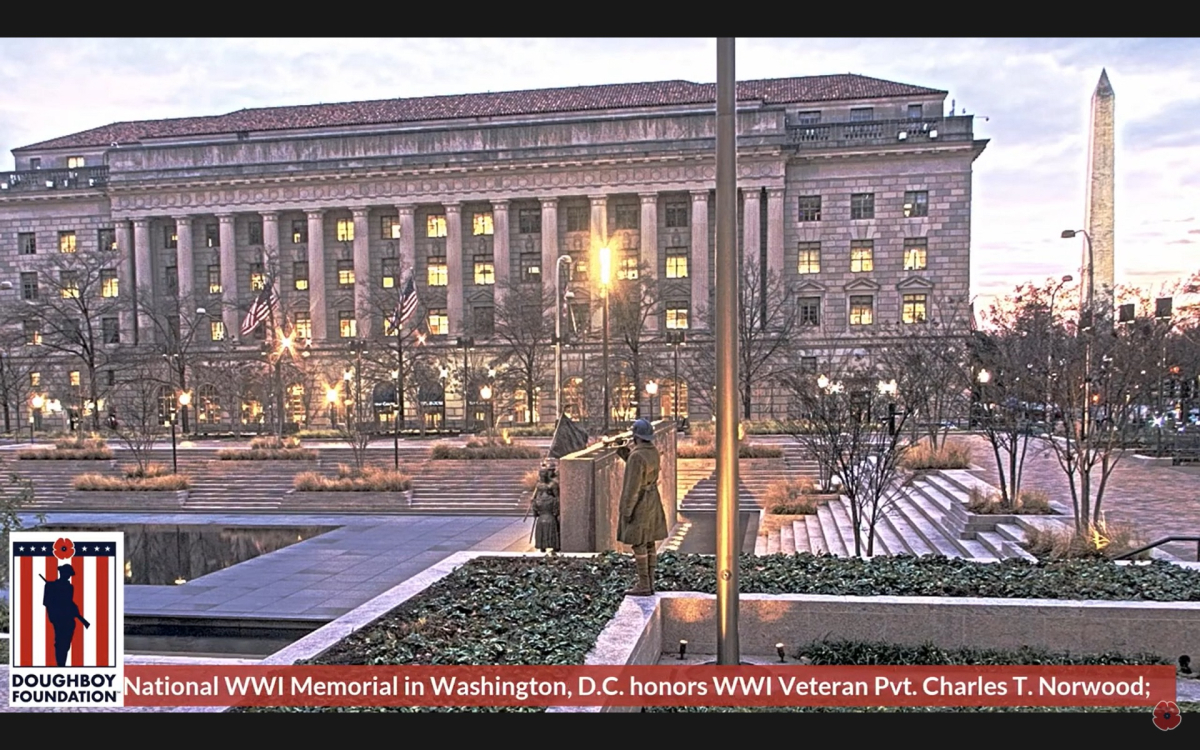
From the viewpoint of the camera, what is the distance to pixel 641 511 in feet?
29.1

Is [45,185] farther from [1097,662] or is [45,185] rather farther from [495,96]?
[1097,662]

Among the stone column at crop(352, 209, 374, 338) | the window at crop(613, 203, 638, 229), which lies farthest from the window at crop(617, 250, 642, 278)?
the stone column at crop(352, 209, 374, 338)

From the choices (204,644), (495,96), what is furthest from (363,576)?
(495,96)

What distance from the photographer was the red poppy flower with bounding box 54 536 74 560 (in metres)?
6.38

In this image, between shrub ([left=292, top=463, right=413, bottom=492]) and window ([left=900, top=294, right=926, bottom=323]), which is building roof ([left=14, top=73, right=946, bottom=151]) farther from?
shrub ([left=292, top=463, right=413, bottom=492])

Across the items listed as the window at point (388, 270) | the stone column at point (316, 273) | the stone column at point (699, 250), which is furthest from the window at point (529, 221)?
the stone column at point (316, 273)

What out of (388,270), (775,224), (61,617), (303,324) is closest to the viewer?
(61,617)

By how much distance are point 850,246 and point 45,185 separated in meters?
62.7

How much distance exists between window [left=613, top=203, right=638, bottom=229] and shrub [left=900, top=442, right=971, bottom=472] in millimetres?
36869

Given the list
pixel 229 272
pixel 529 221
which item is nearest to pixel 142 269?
pixel 229 272

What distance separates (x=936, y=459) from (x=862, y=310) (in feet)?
108

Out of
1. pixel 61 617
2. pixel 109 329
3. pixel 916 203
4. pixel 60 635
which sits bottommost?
pixel 60 635

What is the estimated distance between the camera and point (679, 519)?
2298 cm

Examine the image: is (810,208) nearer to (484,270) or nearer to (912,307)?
(912,307)
